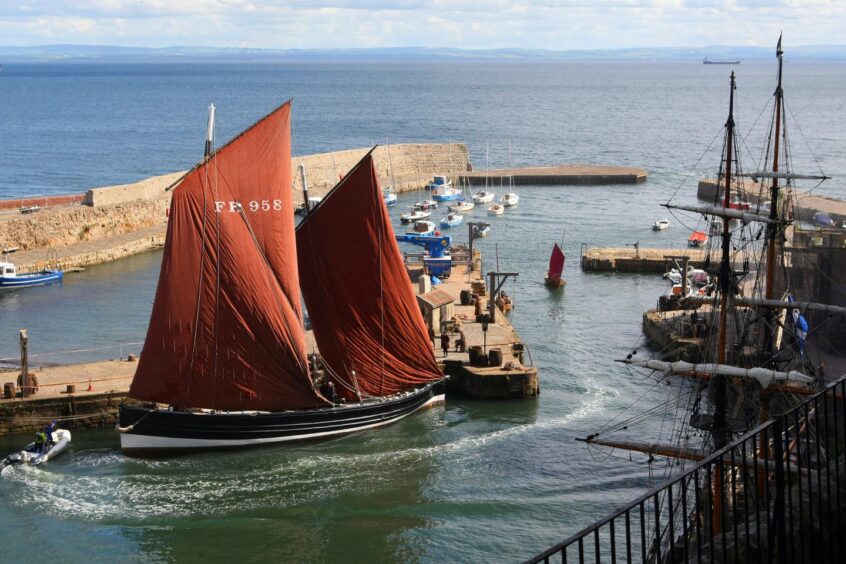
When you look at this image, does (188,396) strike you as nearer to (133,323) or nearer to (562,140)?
(133,323)

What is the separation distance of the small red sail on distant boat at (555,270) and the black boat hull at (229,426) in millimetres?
25344

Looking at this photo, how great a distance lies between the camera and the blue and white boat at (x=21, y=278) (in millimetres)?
65750

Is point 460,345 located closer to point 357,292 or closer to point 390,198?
point 357,292

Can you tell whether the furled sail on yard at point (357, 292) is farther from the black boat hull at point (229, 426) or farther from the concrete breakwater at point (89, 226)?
the concrete breakwater at point (89, 226)

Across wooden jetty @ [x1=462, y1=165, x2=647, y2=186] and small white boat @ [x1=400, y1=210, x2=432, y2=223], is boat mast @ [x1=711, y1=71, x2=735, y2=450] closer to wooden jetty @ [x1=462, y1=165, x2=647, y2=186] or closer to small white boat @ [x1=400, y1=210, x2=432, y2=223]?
small white boat @ [x1=400, y1=210, x2=432, y2=223]

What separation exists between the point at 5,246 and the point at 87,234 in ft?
19.9

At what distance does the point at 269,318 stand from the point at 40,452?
8.59m

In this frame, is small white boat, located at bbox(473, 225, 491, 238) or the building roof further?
small white boat, located at bbox(473, 225, 491, 238)

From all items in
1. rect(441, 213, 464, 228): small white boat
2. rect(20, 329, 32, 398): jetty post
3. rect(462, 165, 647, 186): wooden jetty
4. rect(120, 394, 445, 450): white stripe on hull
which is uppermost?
rect(462, 165, 647, 186): wooden jetty

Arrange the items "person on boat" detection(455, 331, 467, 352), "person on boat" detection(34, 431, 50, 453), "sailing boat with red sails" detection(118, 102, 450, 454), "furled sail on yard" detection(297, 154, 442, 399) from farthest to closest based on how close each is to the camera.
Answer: "person on boat" detection(455, 331, 467, 352) → "furled sail on yard" detection(297, 154, 442, 399) → "sailing boat with red sails" detection(118, 102, 450, 454) → "person on boat" detection(34, 431, 50, 453)

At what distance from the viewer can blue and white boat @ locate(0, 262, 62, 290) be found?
2589 inches

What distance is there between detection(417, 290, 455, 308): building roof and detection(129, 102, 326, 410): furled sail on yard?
925cm

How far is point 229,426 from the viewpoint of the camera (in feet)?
131

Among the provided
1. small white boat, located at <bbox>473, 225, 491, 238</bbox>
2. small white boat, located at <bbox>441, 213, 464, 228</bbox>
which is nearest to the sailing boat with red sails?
small white boat, located at <bbox>473, 225, 491, 238</bbox>
